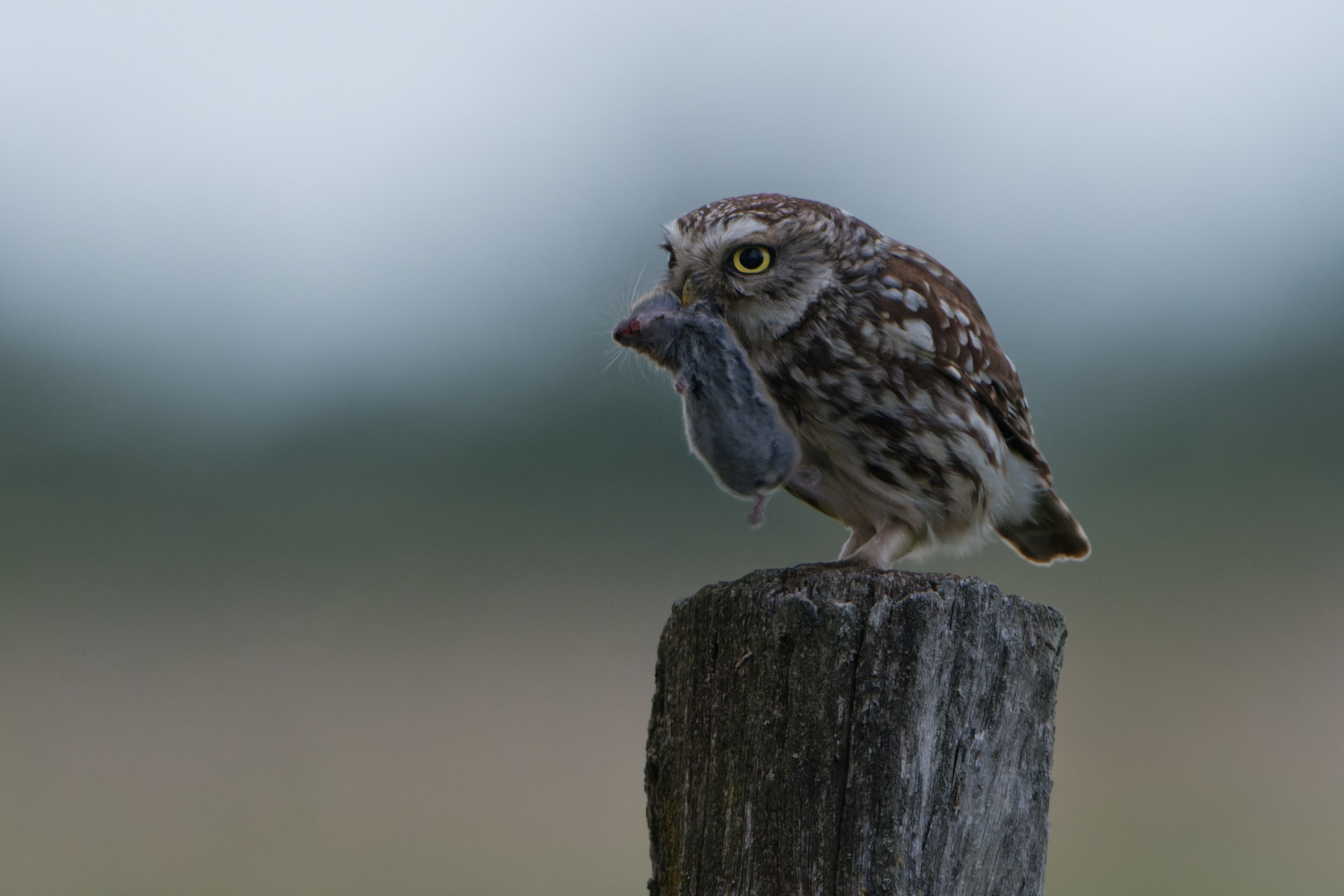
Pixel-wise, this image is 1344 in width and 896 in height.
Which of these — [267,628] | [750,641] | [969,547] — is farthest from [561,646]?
[750,641]

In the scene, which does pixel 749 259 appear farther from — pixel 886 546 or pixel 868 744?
pixel 868 744

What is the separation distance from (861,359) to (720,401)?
1.78ft

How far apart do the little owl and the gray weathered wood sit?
1118 mm

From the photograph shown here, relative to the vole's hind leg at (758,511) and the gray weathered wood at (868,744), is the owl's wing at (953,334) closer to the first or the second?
the vole's hind leg at (758,511)

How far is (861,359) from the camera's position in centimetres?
313

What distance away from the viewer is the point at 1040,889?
6.74 ft

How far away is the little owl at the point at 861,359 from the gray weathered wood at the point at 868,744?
1118 mm

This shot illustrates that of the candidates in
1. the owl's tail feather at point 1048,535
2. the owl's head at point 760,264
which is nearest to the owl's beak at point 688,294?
the owl's head at point 760,264

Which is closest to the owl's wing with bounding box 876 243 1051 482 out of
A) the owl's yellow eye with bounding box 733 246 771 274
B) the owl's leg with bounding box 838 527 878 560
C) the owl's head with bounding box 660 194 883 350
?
the owl's head with bounding box 660 194 883 350

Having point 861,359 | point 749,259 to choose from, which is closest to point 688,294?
point 749,259

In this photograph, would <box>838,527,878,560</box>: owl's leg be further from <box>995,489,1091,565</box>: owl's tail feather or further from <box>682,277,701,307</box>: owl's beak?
<box>682,277,701,307</box>: owl's beak

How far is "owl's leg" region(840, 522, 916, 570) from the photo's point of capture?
3375mm

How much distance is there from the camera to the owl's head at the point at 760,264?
3.21 meters

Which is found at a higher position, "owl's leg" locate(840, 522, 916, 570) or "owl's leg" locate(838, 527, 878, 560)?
"owl's leg" locate(838, 527, 878, 560)
